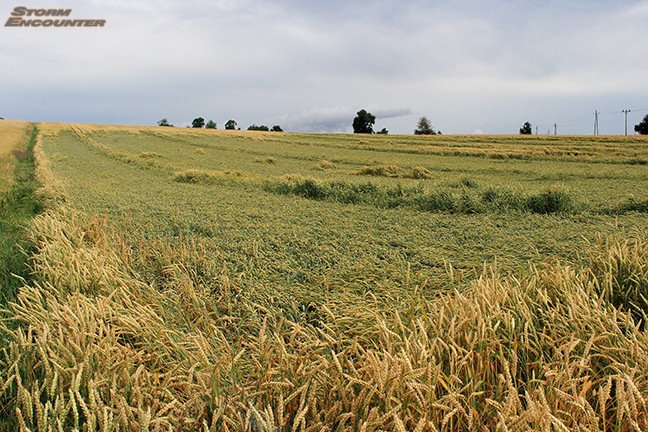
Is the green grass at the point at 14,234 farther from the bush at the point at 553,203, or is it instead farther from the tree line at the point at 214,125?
the tree line at the point at 214,125

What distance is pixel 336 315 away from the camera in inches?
97.8

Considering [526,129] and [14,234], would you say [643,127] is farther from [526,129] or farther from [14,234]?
[14,234]

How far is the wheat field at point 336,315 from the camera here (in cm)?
158

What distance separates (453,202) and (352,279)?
129 inches

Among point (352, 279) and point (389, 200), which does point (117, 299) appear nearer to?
point (352, 279)

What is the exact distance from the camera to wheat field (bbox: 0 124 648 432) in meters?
1.58

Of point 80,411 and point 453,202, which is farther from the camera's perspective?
point 453,202

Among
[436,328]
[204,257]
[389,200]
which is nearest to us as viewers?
[436,328]

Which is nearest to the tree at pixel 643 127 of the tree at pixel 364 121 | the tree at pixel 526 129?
the tree at pixel 526 129

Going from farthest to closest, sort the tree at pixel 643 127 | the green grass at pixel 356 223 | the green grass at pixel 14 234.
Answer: the tree at pixel 643 127 → the green grass at pixel 14 234 → the green grass at pixel 356 223

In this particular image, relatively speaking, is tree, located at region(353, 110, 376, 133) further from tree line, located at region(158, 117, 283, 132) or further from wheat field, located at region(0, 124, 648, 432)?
wheat field, located at region(0, 124, 648, 432)

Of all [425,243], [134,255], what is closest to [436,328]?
[425,243]

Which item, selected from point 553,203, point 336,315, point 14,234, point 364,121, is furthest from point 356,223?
point 364,121

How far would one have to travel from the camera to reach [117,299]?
2834mm
